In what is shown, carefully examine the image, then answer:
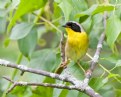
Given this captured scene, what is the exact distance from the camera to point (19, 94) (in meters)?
3.37

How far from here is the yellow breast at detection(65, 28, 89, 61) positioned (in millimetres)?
3074

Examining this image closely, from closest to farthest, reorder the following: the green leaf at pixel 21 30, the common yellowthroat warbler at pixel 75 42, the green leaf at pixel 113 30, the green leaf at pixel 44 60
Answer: the green leaf at pixel 113 30, the common yellowthroat warbler at pixel 75 42, the green leaf at pixel 21 30, the green leaf at pixel 44 60

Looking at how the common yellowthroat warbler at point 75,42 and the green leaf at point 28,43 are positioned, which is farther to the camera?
the green leaf at point 28,43

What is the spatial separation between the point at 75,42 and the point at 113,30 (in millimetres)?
561

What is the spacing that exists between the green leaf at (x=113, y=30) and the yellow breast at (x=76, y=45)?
468mm

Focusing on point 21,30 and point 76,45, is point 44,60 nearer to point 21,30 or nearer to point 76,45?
point 21,30

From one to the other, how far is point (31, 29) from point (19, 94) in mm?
476

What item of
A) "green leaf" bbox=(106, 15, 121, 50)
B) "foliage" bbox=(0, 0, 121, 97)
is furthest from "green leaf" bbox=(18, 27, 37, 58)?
"green leaf" bbox=(106, 15, 121, 50)

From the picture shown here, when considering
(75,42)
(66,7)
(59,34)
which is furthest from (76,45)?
(66,7)

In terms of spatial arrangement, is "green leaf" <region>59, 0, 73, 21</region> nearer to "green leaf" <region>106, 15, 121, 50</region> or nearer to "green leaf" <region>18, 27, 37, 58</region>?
"green leaf" <region>106, 15, 121, 50</region>

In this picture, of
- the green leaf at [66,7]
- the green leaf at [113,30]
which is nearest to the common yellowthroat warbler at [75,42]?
the green leaf at [66,7]

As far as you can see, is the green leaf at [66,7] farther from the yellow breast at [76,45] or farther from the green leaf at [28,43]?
the green leaf at [28,43]

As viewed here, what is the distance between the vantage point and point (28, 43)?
11.6 feet

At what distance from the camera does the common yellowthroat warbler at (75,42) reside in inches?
121
